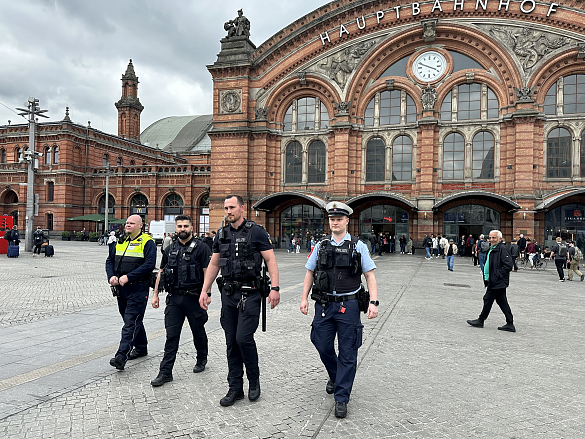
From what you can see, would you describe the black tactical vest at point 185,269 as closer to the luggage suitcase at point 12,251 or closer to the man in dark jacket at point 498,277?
the man in dark jacket at point 498,277

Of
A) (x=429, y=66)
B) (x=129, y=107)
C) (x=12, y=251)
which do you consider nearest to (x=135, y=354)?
(x=12, y=251)

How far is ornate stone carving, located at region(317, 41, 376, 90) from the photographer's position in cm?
2941

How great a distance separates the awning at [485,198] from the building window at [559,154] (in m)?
3.57

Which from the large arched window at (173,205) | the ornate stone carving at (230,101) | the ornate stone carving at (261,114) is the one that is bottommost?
the large arched window at (173,205)

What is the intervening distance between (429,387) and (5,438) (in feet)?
13.8

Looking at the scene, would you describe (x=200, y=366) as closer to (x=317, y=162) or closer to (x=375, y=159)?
(x=375, y=159)

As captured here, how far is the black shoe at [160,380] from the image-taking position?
4.59m

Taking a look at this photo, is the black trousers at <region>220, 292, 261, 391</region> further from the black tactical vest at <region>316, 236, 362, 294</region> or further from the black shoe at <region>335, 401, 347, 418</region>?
the black shoe at <region>335, 401, 347, 418</region>

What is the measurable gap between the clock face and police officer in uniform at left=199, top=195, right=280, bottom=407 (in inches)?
1101

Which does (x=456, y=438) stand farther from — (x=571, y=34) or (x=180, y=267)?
(x=571, y=34)

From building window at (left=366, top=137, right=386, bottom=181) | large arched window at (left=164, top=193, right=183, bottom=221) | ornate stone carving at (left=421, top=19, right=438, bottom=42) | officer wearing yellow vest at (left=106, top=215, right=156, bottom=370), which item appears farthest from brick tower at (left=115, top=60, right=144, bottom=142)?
officer wearing yellow vest at (left=106, top=215, right=156, bottom=370)

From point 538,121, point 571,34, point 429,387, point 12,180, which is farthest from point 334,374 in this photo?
point 12,180

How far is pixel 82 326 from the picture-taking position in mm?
7285

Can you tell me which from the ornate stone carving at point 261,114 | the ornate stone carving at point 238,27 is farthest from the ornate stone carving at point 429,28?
the ornate stone carving at point 238,27
